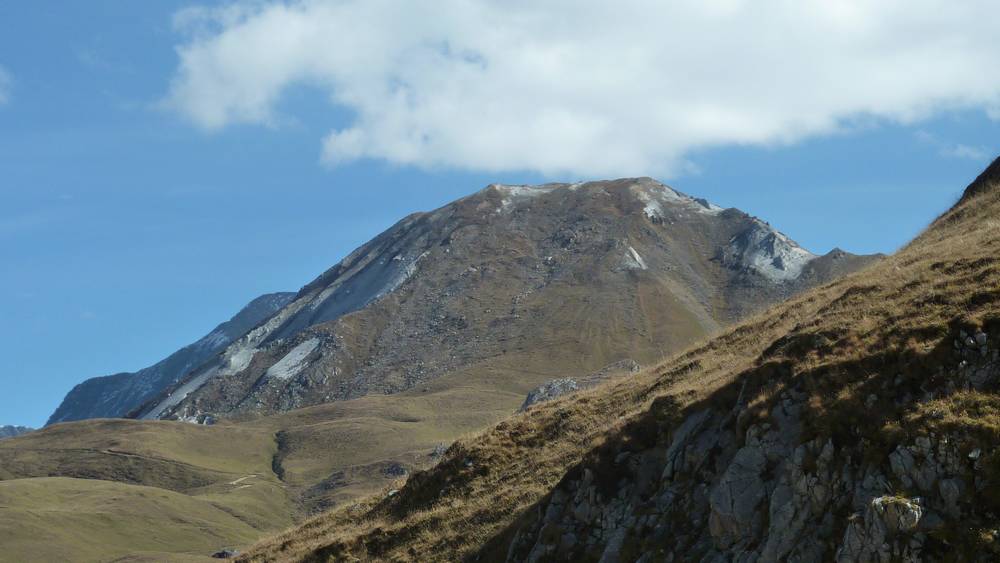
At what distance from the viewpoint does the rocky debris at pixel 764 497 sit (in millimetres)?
15164

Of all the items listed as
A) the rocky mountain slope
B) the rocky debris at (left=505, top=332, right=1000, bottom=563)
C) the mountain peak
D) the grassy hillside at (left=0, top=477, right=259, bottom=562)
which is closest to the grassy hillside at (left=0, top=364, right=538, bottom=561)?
the grassy hillside at (left=0, top=477, right=259, bottom=562)

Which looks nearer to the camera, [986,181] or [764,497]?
[764,497]

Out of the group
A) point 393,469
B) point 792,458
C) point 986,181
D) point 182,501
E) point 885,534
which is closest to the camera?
point 885,534

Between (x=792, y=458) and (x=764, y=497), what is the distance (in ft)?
2.86

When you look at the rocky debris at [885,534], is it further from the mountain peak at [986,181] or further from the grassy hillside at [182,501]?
the grassy hillside at [182,501]

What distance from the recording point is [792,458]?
17641 millimetres

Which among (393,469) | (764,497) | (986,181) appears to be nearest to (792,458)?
(764,497)

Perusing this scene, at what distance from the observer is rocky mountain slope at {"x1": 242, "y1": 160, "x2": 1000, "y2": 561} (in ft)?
51.0

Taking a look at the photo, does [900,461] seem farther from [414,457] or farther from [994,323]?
[414,457]

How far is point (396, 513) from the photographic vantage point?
99.1 feet

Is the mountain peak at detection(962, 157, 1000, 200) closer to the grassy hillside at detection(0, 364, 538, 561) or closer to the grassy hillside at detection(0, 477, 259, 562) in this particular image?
the grassy hillside at detection(0, 364, 538, 561)

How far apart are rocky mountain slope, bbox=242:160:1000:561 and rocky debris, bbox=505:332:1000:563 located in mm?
33

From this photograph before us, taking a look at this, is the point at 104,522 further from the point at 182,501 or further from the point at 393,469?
the point at 393,469

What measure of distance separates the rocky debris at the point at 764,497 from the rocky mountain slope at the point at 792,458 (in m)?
0.03
